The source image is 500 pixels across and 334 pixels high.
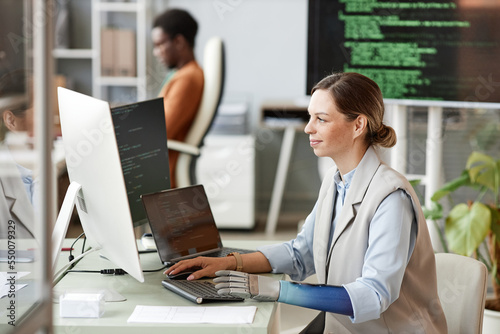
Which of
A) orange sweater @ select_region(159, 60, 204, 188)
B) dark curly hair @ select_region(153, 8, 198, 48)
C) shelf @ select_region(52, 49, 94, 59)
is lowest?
orange sweater @ select_region(159, 60, 204, 188)

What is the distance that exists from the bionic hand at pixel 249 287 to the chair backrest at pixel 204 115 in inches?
69.6

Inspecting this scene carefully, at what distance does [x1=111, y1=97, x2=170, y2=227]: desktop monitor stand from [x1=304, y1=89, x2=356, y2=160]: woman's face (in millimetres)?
491

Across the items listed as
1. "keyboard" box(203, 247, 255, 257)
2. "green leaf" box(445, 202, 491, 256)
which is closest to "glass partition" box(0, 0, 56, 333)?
"keyboard" box(203, 247, 255, 257)

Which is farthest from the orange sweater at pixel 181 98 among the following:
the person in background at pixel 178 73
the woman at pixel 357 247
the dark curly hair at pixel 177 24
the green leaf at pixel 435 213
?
the woman at pixel 357 247

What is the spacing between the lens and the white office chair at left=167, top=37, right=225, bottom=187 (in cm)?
332

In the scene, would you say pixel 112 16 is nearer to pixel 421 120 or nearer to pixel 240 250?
pixel 421 120

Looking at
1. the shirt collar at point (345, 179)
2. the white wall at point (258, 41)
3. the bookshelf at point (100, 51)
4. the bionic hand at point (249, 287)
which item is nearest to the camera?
the bionic hand at point (249, 287)

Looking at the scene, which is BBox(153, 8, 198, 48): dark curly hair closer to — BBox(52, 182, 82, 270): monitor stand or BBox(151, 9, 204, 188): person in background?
BBox(151, 9, 204, 188): person in background

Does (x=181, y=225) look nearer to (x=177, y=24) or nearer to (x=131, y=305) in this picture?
(x=131, y=305)

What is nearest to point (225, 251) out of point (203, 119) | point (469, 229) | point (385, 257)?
point (385, 257)

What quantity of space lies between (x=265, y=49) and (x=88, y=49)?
53.9 inches

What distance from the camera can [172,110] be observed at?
10.7ft

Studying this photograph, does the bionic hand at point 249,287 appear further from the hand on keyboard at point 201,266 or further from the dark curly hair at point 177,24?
the dark curly hair at point 177,24

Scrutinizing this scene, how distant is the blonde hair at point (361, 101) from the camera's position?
5.52 ft
